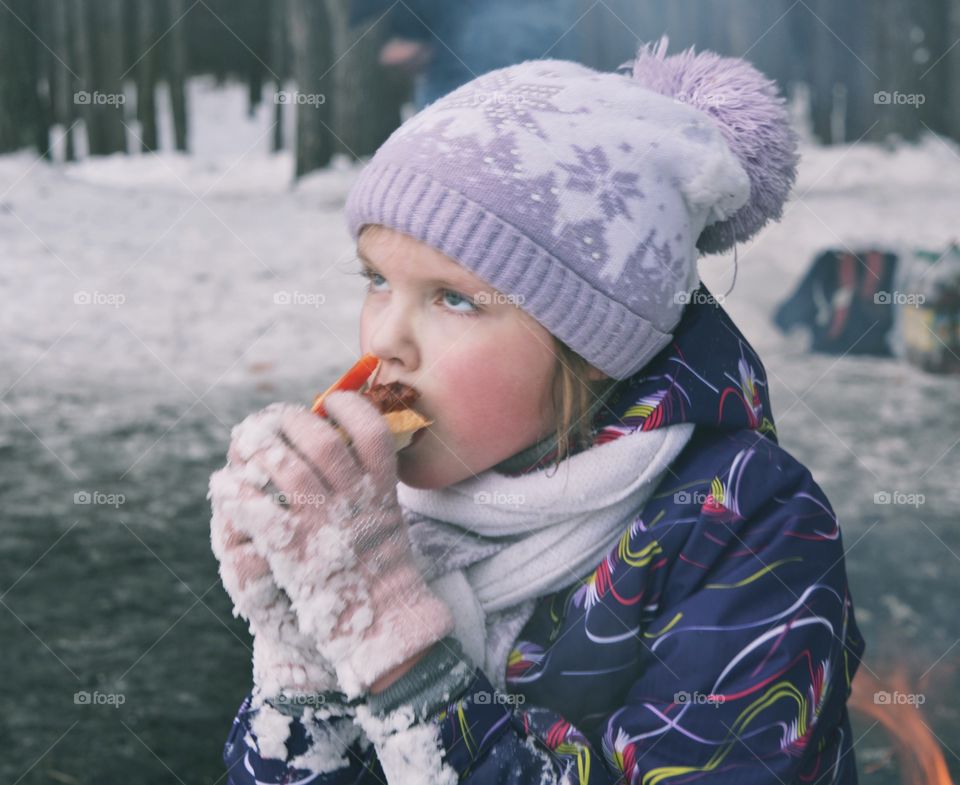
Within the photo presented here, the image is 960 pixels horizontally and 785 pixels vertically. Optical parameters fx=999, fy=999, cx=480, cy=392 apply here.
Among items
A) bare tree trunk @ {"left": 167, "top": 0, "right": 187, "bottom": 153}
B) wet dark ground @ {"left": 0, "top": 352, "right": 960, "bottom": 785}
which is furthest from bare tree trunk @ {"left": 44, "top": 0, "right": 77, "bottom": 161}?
wet dark ground @ {"left": 0, "top": 352, "right": 960, "bottom": 785}

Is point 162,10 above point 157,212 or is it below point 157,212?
above

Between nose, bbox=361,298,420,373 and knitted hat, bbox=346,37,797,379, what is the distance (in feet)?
0.33

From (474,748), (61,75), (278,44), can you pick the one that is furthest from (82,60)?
(474,748)

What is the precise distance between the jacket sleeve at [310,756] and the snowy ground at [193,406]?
1.28m

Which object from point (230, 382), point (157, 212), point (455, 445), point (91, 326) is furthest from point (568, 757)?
point (157, 212)

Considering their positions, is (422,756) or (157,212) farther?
(157,212)

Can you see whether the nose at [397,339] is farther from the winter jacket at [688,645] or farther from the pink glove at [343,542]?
the winter jacket at [688,645]

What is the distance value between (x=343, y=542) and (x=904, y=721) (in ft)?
6.73

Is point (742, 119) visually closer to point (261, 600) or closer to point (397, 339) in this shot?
point (397, 339)

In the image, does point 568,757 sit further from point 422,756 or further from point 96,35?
point 96,35

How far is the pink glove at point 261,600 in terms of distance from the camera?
1210 mm

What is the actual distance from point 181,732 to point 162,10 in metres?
4.56

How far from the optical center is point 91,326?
16.1 ft

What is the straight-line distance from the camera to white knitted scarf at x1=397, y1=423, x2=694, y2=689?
1344mm
